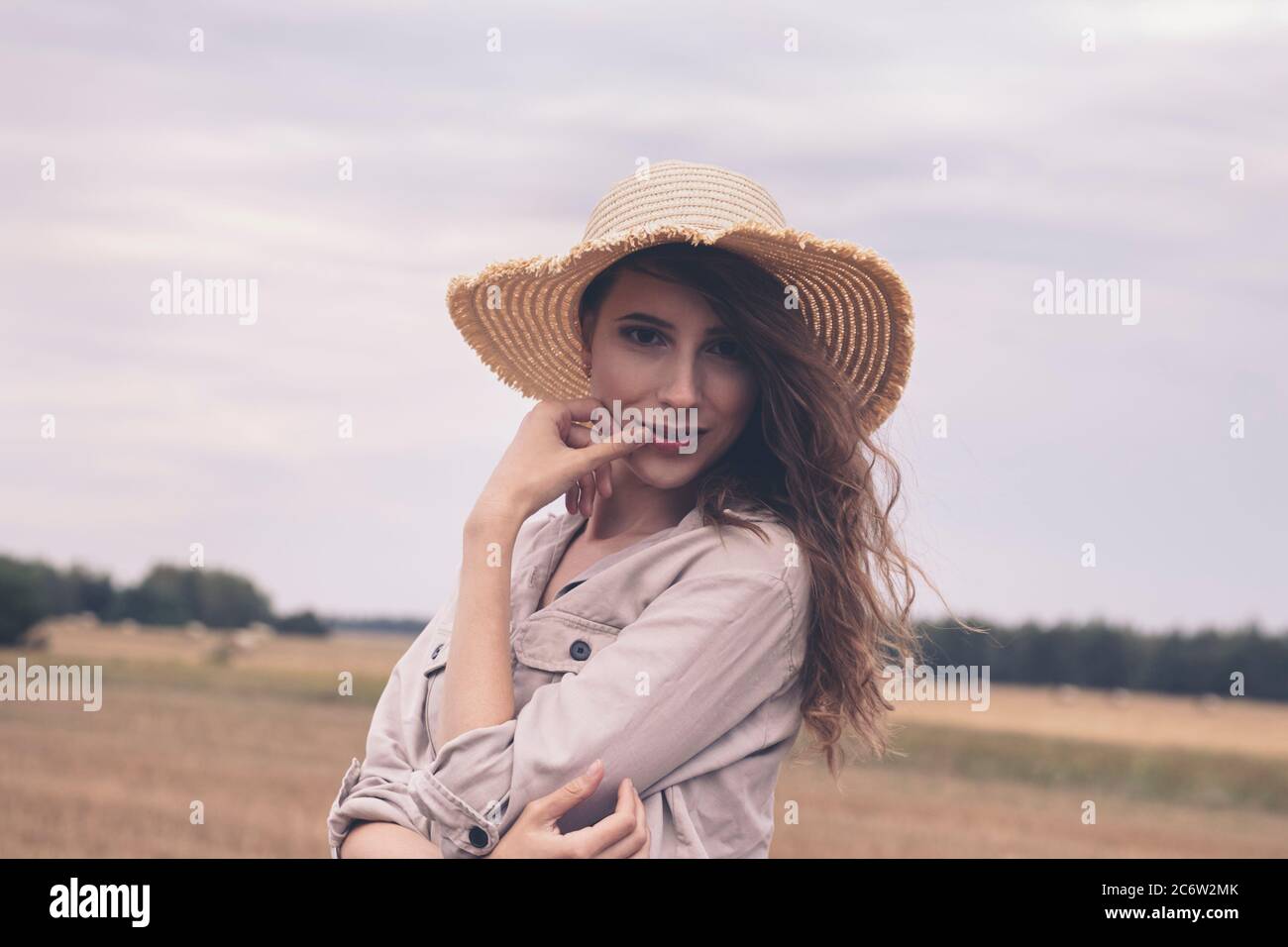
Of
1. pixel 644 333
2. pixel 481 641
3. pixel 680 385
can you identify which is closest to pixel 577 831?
pixel 481 641

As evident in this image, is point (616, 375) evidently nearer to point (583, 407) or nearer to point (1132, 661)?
point (583, 407)

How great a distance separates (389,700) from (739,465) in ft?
2.84

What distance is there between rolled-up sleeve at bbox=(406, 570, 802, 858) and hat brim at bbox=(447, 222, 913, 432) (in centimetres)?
67

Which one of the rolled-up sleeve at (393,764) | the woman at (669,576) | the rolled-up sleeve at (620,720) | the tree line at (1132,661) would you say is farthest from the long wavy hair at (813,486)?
the tree line at (1132,661)

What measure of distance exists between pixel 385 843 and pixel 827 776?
21.0m

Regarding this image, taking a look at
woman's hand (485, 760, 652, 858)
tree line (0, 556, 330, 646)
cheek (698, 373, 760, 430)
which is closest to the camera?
woman's hand (485, 760, 652, 858)

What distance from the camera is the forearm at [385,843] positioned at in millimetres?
2422

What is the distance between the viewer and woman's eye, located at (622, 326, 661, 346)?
263 centimetres

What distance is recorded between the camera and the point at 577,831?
2.27 metres

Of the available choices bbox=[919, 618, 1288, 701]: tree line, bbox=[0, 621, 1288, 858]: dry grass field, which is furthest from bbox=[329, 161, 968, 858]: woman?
bbox=[919, 618, 1288, 701]: tree line

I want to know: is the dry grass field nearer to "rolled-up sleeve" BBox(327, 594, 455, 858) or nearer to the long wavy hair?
the long wavy hair

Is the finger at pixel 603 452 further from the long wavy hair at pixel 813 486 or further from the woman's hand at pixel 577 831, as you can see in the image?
the woman's hand at pixel 577 831

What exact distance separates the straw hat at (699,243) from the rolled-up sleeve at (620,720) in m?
0.68
